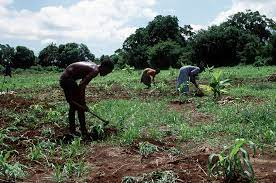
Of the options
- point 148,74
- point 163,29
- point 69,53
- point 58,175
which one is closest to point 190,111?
point 58,175

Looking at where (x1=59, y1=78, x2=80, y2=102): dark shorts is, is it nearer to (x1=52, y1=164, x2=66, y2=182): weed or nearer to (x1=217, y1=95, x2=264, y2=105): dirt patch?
(x1=52, y1=164, x2=66, y2=182): weed

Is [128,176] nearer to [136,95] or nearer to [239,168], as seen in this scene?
[239,168]

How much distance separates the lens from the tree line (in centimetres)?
4256

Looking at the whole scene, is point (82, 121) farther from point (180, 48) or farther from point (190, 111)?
point (180, 48)

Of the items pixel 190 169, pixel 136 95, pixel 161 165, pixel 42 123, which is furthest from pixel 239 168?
pixel 136 95

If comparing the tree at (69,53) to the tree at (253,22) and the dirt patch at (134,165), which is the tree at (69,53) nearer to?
the tree at (253,22)

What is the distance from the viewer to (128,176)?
5.18m

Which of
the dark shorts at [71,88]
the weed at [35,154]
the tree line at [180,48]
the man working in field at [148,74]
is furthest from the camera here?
the tree line at [180,48]

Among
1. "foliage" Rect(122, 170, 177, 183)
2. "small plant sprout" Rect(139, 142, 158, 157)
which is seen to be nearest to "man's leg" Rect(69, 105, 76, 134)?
"small plant sprout" Rect(139, 142, 158, 157)

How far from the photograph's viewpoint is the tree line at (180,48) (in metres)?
42.6

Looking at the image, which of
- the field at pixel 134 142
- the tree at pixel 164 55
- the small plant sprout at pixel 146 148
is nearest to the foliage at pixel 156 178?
the field at pixel 134 142

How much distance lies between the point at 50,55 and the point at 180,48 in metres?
19.9

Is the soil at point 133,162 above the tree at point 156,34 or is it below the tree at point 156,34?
below

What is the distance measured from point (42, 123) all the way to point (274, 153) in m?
4.76
